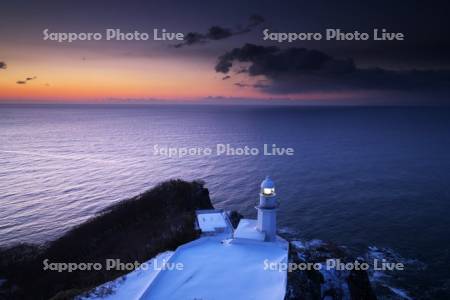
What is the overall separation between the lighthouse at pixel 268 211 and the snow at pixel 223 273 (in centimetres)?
91

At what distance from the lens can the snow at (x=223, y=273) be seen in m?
17.0

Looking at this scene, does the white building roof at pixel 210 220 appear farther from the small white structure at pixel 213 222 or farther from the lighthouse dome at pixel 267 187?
the lighthouse dome at pixel 267 187

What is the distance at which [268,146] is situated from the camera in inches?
4131

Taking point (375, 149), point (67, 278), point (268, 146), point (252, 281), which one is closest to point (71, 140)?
point (268, 146)

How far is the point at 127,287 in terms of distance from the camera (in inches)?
714

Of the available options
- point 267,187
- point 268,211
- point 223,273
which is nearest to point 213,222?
point 268,211

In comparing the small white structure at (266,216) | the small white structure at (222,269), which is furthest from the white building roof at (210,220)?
the small white structure at (266,216)

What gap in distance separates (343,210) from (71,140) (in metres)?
94.8

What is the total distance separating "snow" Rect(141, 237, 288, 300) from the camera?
1705cm

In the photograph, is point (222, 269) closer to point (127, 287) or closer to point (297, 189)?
point (127, 287)

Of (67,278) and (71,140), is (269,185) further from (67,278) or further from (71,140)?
(71,140)

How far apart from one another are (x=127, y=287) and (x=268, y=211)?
10548 mm

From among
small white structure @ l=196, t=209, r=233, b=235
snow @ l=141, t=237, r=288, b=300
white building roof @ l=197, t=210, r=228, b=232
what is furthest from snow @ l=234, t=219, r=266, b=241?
white building roof @ l=197, t=210, r=228, b=232

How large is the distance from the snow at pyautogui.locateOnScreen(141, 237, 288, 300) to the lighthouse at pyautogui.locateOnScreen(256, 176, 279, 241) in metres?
0.91
